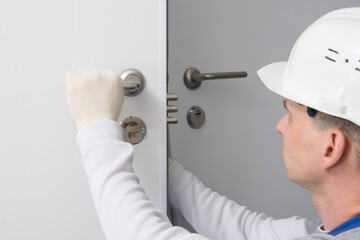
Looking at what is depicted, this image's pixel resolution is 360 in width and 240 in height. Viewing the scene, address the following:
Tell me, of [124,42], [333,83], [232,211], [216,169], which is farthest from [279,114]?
[124,42]

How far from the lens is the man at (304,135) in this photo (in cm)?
58

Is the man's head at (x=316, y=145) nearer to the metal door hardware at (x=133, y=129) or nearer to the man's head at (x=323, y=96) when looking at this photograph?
the man's head at (x=323, y=96)

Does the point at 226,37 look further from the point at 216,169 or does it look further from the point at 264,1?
the point at 216,169

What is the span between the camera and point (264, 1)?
1056 mm

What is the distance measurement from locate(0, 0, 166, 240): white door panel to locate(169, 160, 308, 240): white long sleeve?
0.14m

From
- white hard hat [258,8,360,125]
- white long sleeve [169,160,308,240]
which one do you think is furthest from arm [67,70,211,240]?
white hard hat [258,8,360,125]

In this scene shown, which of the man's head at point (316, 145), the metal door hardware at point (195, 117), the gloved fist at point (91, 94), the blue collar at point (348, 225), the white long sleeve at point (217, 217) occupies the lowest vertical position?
the white long sleeve at point (217, 217)

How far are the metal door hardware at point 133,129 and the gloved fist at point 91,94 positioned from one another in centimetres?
5

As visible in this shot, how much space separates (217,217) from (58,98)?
44 cm

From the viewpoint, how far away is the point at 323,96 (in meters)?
0.62

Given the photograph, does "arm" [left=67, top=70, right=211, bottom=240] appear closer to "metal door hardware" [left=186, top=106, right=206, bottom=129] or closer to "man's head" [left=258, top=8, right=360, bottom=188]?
"man's head" [left=258, top=8, right=360, bottom=188]

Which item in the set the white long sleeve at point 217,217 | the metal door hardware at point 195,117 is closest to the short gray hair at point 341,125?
the white long sleeve at point 217,217

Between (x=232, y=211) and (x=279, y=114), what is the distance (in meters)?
0.42

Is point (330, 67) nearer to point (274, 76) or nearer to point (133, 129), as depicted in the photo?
point (274, 76)
